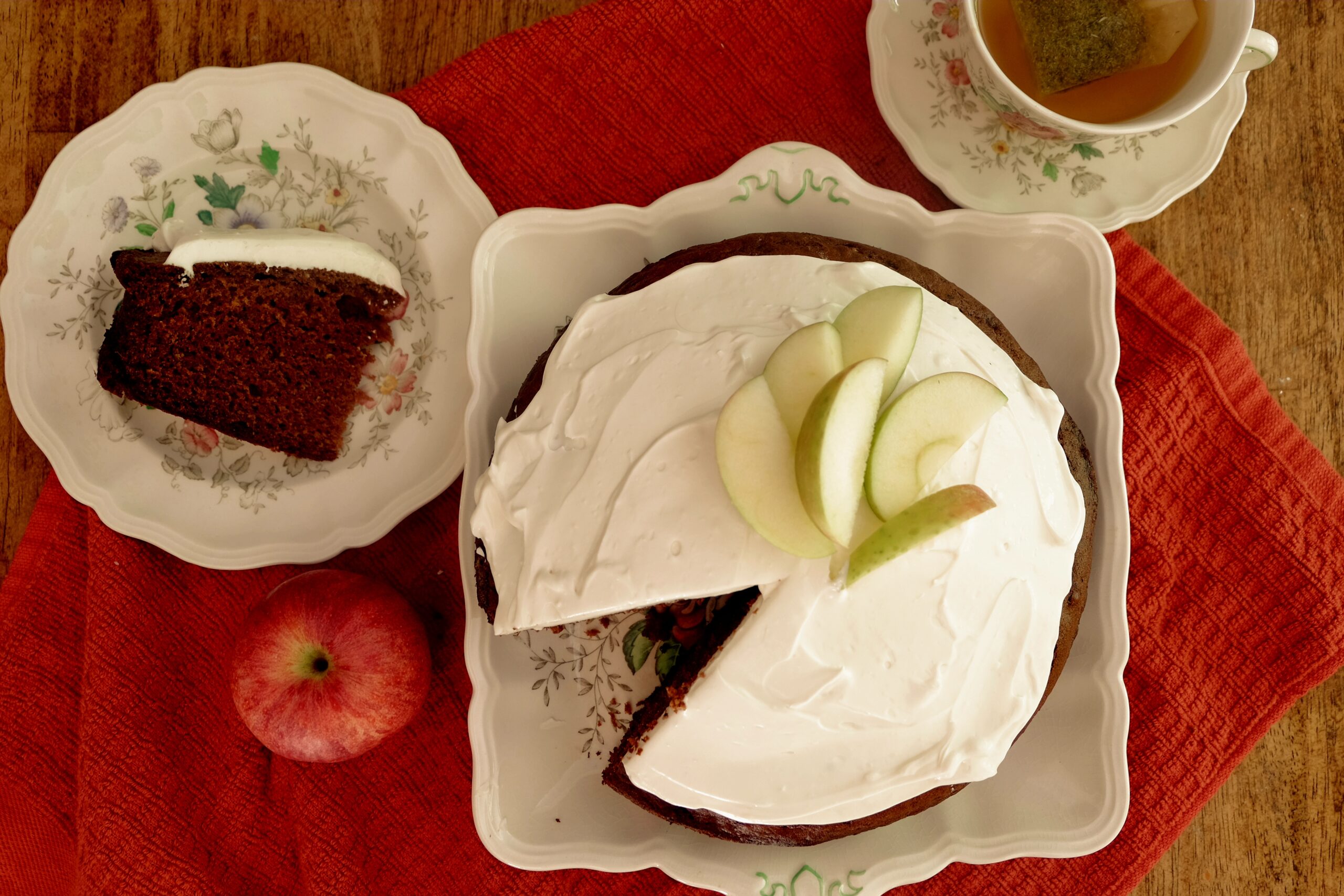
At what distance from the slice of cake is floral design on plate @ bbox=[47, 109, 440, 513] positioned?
0.14 ft

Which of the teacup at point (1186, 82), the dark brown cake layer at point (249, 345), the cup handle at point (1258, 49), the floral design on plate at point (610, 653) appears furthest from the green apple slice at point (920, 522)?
the dark brown cake layer at point (249, 345)

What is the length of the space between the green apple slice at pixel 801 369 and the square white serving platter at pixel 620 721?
0.56 meters

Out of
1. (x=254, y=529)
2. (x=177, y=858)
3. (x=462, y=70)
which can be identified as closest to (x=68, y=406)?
(x=254, y=529)

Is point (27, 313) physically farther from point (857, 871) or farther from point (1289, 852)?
point (1289, 852)

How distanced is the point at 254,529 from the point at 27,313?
735 millimetres

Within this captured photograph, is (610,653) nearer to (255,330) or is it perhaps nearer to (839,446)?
(839,446)

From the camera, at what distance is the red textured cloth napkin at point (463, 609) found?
6.57ft

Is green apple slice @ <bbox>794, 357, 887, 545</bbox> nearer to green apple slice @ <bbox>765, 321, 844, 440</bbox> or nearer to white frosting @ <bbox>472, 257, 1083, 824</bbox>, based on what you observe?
green apple slice @ <bbox>765, 321, 844, 440</bbox>

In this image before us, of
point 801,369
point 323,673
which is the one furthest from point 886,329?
point 323,673

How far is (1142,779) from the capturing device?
6.55ft

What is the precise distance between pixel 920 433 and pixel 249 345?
1.61m

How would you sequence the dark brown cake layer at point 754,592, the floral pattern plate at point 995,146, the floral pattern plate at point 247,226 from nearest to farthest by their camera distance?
the dark brown cake layer at point 754,592, the floral pattern plate at point 995,146, the floral pattern plate at point 247,226

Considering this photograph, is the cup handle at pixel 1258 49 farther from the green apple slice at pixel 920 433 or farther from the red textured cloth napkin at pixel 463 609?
the green apple slice at pixel 920 433

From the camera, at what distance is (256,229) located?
2.16m
